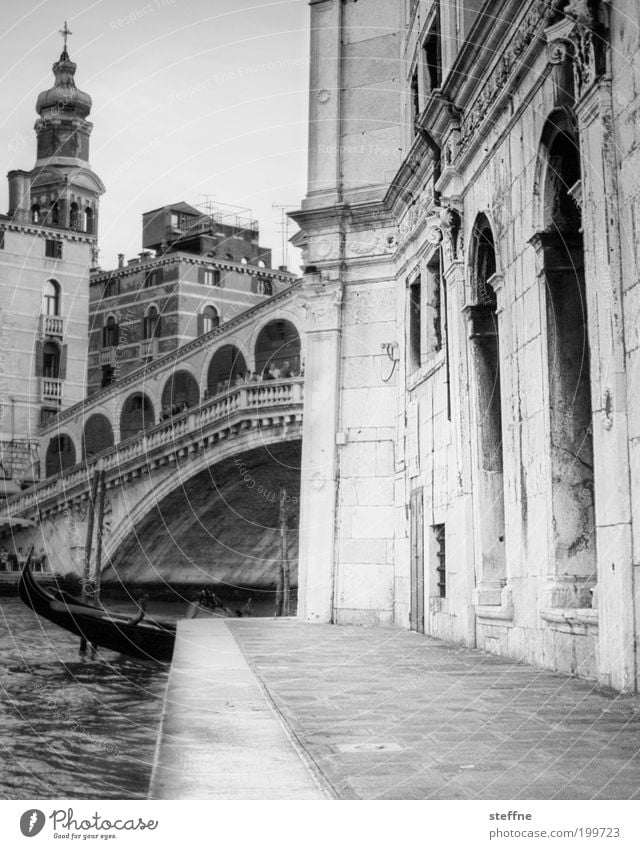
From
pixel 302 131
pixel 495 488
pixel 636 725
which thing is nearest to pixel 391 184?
pixel 302 131

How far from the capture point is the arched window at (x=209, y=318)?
44406 millimetres

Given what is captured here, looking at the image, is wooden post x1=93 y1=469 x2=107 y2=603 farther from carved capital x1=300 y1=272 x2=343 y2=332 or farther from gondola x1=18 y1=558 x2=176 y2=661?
carved capital x1=300 y1=272 x2=343 y2=332

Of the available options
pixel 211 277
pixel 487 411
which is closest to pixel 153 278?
pixel 211 277

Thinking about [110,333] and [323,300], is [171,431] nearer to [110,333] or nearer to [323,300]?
[110,333]

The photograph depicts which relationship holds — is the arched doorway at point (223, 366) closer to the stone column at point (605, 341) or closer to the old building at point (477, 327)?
the old building at point (477, 327)

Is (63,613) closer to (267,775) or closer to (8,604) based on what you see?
(267,775)

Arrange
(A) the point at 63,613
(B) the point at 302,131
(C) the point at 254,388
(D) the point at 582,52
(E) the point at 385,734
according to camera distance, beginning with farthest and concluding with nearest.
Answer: (C) the point at 254,388 → (A) the point at 63,613 → (B) the point at 302,131 → (D) the point at 582,52 → (E) the point at 385,734

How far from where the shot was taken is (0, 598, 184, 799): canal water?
24.2 feet

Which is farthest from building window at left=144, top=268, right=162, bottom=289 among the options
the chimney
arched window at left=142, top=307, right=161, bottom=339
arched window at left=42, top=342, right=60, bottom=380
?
the chimney

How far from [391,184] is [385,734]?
9.24 meters

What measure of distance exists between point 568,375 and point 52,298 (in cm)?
3733

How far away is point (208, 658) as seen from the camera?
7934 millimetres

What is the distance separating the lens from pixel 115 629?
46.9 feet

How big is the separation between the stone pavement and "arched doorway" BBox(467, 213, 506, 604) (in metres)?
1.12
